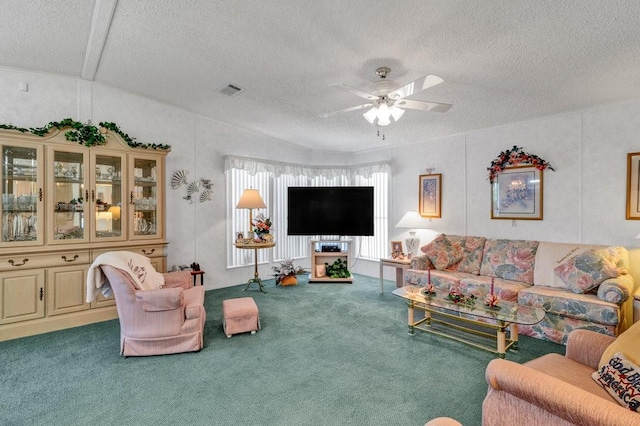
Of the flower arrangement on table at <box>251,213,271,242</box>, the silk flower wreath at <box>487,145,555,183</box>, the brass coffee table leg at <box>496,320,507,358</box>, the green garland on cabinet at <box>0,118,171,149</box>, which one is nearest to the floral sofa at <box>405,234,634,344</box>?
the brass coffee table leg at <box>496,320,507,358</box>

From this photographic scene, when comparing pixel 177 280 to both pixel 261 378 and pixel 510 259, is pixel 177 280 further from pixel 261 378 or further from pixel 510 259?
pixel 510 259

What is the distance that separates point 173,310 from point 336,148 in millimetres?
4462

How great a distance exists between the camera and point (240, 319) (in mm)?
3352

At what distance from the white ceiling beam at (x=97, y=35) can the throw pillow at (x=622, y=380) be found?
389cm

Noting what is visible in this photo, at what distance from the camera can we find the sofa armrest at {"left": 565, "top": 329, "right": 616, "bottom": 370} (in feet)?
6.27

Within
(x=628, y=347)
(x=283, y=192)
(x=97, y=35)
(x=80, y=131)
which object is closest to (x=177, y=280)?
(x=80, y=131)

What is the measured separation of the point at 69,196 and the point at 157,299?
77.6 inches

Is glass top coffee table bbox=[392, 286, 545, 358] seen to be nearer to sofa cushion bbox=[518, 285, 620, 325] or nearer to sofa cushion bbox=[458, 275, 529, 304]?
sofa cushion bbox=[518, 285, 620, 325]

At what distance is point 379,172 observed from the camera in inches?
240

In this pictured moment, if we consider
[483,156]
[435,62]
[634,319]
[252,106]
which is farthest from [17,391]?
[483,156]

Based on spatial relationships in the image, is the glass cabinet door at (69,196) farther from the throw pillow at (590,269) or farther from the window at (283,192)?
the throw pillow at (590,269)

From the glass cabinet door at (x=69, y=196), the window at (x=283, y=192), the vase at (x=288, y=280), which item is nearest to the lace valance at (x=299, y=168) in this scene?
Result: the window at (x=283, y=192)

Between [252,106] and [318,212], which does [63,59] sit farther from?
[318,212]

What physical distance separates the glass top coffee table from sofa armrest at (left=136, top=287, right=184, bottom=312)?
2266 mm
